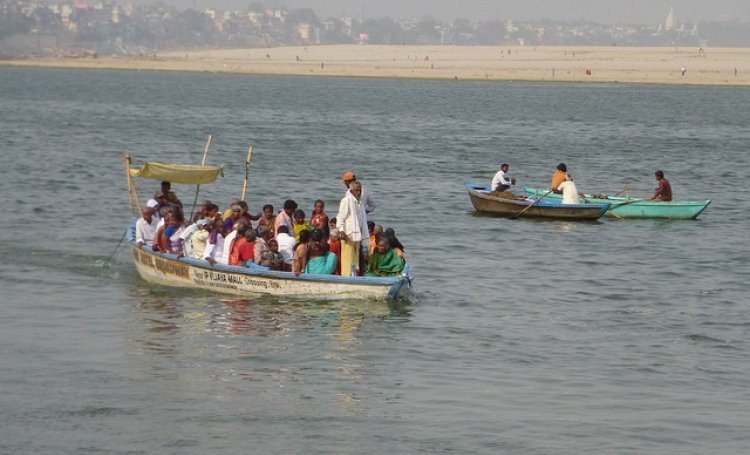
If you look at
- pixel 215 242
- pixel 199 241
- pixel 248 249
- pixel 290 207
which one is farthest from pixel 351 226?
pixel 199 241

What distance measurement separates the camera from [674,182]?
4416cm

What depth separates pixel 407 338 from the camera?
18.6 meters

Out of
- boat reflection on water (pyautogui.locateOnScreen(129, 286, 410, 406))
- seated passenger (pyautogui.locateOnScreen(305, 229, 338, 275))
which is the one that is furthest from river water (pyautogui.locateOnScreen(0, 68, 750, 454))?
seated passenger (pyautogui.locateOnScreen(305, 229, 338, 275))

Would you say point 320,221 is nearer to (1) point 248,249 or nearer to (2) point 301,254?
(2) point 301,254

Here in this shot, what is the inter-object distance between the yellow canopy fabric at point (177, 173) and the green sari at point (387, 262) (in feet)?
13.4

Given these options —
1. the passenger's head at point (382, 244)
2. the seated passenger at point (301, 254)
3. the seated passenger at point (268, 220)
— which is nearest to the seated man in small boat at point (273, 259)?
the seated passenger at point (301, 254)

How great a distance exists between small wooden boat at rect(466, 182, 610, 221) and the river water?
31cm

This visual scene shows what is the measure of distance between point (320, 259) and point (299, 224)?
44.7 inches

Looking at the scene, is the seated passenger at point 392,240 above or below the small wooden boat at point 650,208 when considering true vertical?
above

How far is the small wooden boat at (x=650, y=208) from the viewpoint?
1246 inches

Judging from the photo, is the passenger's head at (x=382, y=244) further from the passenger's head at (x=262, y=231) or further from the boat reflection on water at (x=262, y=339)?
the passenger's head at (x=262, y=231)

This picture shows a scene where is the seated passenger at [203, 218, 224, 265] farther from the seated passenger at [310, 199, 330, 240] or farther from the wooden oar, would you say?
the wooden oar

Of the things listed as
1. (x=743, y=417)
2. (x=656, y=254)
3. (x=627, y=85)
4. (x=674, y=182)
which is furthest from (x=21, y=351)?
(x=627, y=85)

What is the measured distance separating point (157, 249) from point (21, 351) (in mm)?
4414
